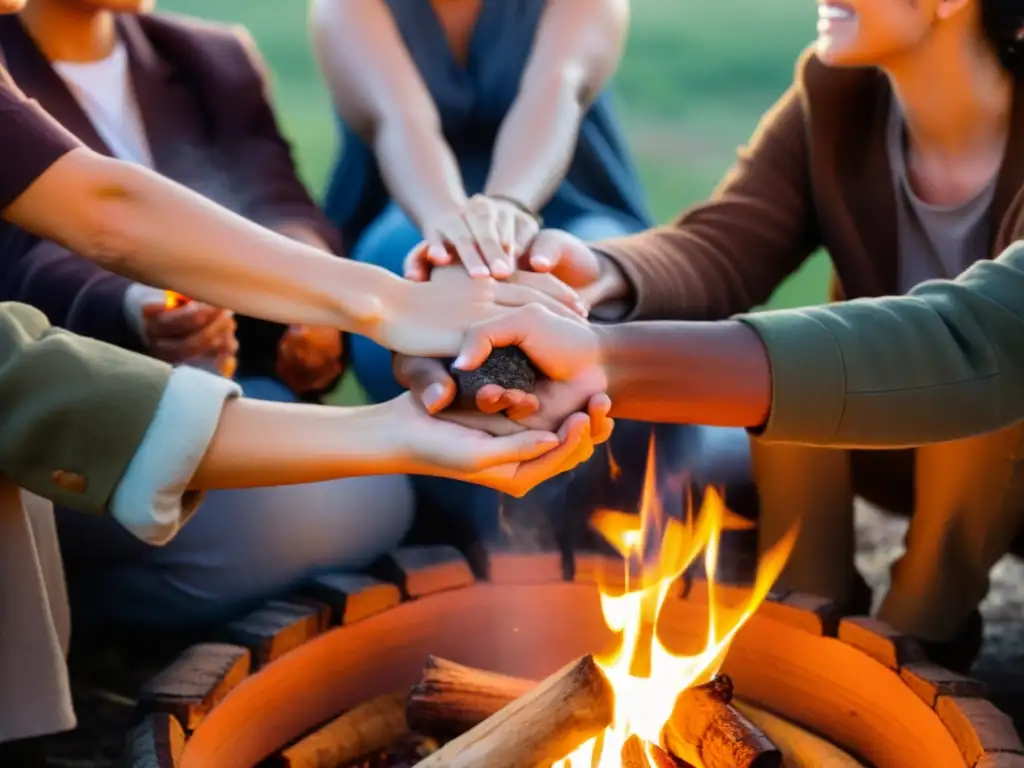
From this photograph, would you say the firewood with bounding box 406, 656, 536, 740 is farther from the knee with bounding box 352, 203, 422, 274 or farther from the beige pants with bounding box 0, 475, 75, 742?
the knee with bounding box 352, 203, 422, 274

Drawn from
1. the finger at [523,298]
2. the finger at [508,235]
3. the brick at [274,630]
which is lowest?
the brick at [274,630]

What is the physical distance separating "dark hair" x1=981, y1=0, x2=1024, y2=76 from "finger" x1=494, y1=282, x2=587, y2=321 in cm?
54

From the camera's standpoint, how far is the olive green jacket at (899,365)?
970mm

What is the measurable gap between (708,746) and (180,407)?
469mm

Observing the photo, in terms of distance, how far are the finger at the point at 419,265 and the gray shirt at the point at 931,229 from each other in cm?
53

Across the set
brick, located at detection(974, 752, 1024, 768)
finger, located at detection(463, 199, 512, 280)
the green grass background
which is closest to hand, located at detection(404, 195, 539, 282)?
finger, located at detection(463, 199, 512, 280)

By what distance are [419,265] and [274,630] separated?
1.19 ft

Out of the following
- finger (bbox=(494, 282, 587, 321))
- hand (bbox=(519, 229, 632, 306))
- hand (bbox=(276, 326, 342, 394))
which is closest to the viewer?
finger (bbox=(494, 282, 587, 321))

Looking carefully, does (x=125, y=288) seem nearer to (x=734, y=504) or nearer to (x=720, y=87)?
(x=734, y=504)

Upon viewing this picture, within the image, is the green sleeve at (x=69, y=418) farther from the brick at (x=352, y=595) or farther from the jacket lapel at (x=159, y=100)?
the jacket lapel at (x=159, y=100)

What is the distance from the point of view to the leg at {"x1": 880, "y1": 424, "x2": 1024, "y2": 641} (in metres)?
1.26

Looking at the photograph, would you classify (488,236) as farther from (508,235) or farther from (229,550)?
(229,550)

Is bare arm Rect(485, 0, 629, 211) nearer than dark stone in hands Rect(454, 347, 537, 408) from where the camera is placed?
No

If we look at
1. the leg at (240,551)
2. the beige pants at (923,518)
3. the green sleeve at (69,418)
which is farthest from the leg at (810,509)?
the green sleeve at (69,418)
